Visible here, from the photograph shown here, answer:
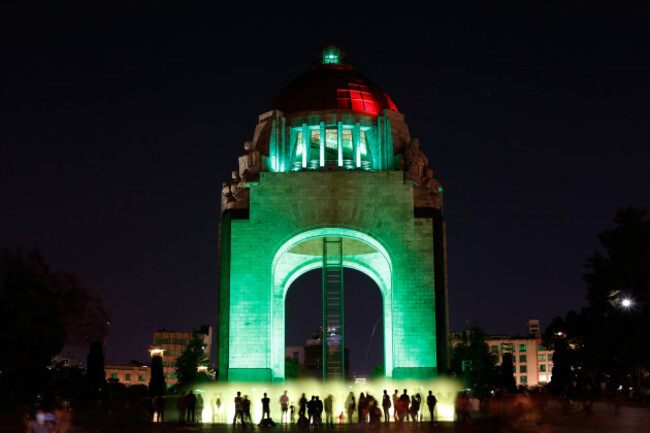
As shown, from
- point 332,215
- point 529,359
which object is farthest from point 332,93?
point 529,359

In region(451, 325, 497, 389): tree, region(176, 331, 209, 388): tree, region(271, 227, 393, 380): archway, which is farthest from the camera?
region(451, 325, 497, 389): tree

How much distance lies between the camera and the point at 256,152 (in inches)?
1379

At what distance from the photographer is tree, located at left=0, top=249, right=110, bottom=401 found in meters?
31.2

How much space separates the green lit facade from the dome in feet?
0.19

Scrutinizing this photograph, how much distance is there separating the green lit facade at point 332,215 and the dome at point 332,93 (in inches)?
2.3

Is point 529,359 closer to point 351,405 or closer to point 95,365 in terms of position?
point 95,365

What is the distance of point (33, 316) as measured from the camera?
103ft

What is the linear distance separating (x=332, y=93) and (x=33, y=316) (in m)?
16.2

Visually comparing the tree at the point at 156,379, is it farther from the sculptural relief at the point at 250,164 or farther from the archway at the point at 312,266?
the sculptural relief at the point at 250,164

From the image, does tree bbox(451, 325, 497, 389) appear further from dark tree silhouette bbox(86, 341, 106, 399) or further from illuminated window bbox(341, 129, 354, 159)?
dark tree silhouette bbox(86, 341, 106, 399)

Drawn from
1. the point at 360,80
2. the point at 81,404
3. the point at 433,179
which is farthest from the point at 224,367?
the point at 360,80

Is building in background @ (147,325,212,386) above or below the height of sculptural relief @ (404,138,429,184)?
below

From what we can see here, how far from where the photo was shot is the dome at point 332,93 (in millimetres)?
37219

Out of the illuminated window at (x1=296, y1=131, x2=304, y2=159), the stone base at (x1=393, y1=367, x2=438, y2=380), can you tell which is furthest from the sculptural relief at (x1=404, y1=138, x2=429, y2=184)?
the stone base at (x1=393, y1=367, x2=438, y2=380)
